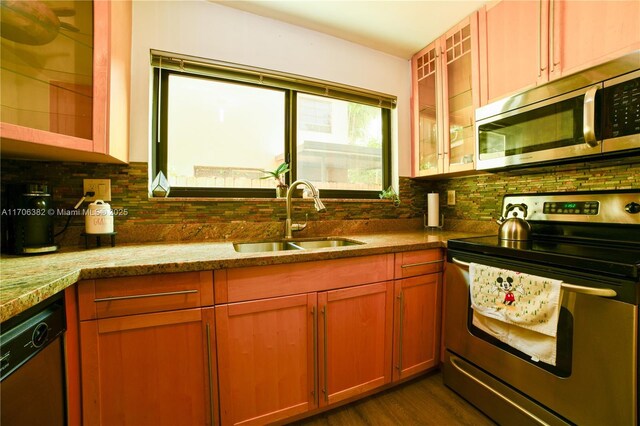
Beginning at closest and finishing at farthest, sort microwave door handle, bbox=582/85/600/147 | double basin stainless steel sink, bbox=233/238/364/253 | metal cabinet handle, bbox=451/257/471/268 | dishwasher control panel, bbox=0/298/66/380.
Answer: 1. dishwasher control panel, bbox=0/298/66/380
2. microwave door handle, bbox=582/85/600/147
3. metal cabinet handle, bbox=451/257/471/268
4. double basin stainless steel sink, bbox=233/238/364/253

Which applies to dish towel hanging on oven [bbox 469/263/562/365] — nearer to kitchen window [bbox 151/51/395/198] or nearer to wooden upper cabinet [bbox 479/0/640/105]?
wooden upper cabinet [bbox 479/0/640/105]

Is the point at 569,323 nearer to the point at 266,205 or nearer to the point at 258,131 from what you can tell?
the point at 266,205

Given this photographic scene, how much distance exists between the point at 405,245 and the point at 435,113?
3.79ft

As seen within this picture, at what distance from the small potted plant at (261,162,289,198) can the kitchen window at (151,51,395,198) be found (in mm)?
52

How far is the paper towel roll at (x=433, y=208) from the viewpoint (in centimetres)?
210

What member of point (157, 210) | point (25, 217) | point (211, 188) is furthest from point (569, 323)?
point (25, 217)

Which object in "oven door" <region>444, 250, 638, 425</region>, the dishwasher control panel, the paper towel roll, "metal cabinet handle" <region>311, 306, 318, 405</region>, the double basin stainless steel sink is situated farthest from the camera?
the paper towel roll

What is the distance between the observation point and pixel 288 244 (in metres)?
1.66

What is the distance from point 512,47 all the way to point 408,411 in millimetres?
2054

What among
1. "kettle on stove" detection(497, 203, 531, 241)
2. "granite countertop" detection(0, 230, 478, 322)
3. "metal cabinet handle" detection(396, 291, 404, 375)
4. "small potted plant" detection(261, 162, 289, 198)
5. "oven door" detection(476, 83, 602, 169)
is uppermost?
"oven door" detection(476, 83, 602, 169)

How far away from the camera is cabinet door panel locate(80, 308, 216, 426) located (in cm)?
92

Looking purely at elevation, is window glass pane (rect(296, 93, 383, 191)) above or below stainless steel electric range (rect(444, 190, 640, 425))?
above

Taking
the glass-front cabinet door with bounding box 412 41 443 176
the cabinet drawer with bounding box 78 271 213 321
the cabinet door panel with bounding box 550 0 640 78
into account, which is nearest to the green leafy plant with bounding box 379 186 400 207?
the glass-front cabinet door with bounding box 412 41 443 176

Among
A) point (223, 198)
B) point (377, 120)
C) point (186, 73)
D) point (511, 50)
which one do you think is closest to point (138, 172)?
point (223, 198)
